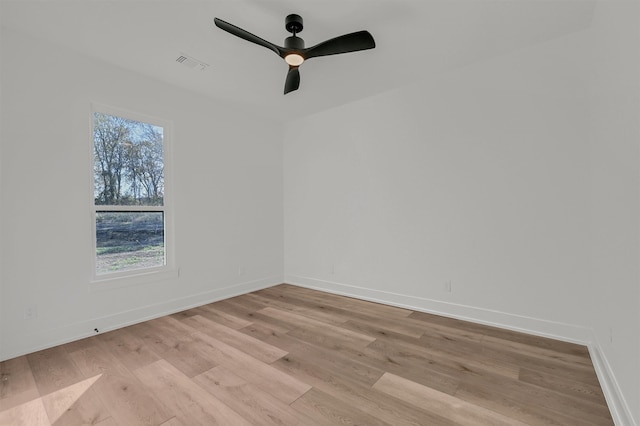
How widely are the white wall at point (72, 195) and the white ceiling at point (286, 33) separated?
0.28 meters

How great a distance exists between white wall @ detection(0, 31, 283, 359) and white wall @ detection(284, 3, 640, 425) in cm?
178

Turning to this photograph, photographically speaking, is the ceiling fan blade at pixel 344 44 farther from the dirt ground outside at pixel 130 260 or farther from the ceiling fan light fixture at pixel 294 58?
the dirt ground outside at pixel 130 260

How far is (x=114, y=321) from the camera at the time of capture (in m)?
3.01

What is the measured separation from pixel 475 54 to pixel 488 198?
144 centimetres

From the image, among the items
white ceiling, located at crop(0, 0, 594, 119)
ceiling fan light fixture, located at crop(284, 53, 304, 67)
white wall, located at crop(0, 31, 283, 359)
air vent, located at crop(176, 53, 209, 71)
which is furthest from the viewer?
air vent, located at crop(176, 53, 209, 71)

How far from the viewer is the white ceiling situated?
2186mm

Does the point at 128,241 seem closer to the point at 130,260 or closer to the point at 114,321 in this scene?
the point at 130,260

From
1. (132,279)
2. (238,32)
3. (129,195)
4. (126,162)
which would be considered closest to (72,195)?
(129,195)

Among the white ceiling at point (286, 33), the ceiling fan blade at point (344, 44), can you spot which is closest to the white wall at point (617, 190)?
the white ceiling at point (286, 33)

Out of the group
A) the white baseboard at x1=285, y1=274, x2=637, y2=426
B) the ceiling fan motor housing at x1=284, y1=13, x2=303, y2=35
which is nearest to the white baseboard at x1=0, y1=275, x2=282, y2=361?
the white baseboard at x1=285, y1=274, x2=637, y2=426

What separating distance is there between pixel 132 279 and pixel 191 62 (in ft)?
7.92

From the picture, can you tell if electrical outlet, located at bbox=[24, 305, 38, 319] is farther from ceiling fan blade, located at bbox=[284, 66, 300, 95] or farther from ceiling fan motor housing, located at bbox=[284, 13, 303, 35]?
ceiling fan motor housing, located at bbox=[284, 13, 303, 35]

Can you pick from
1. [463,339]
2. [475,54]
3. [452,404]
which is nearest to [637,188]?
[452,404]

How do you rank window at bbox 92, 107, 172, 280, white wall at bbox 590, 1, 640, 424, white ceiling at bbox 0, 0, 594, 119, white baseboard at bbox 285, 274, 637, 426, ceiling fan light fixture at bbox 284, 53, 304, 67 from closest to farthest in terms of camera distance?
white wall at bbox 590, 1, 640, 424
white baseboard at bbox 285, 274, 637, 426
white ceiling at bbox 0, 0, 594, 119
ceiling fan light fixture at bbox 284, 53, 304, 67
window at bbox 92, 107, 172, 280
